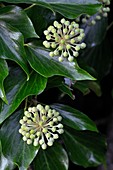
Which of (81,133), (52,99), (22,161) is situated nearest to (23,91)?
(22,161)

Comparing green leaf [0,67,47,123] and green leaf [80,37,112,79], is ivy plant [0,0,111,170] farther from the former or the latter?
green leaf [80,37,112,79]

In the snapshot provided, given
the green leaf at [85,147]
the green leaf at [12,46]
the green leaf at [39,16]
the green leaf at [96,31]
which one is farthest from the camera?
the green leaf at [96,31]

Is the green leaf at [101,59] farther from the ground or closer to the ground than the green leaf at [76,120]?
closer to the ground

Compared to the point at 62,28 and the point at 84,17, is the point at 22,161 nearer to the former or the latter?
the point at 62,28

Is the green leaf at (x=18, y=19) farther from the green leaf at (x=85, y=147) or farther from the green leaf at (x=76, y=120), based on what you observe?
the green leaf at (x=85, y=147)

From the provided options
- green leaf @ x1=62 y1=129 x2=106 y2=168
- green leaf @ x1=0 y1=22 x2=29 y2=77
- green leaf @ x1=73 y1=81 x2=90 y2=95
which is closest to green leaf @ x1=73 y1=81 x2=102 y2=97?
green leaf @ x1=73 y1=81 x2=90 y2=95

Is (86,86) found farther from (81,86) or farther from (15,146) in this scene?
(15,146)

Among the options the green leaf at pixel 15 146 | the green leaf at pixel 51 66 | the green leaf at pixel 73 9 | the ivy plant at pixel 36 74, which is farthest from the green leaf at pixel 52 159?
the green leaf at pixel 73 9
